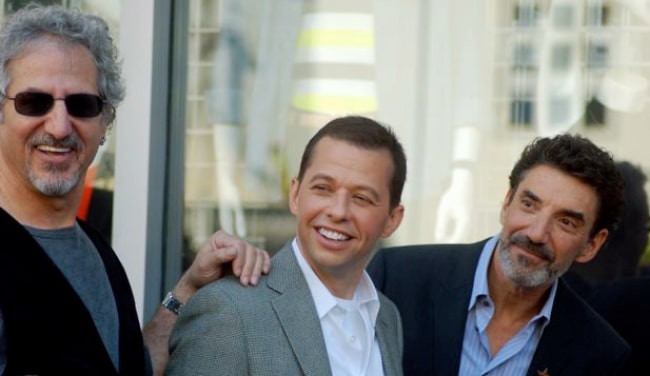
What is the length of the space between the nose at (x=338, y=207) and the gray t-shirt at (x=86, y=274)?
1.76ft

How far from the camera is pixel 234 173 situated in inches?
231

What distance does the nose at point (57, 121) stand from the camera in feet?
9.16

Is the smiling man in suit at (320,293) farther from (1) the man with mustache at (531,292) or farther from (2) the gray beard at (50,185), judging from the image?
(1) the man with mustache at (531,292)

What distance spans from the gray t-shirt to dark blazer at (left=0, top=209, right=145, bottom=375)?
59 millimetres

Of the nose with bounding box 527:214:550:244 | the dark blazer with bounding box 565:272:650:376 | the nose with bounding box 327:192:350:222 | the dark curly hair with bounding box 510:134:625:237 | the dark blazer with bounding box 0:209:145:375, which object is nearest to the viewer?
the dark blazer with bounding box 0:209:145:375

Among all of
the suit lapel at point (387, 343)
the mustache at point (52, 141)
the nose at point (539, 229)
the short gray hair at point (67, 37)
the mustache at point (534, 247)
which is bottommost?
the suit lapel at point (387, 343)

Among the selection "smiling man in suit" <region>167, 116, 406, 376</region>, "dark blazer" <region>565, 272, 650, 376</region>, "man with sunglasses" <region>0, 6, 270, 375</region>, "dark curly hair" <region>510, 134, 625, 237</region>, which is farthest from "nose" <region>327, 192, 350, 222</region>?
"dark blazer" <region>565, 272, 650, 376</region>

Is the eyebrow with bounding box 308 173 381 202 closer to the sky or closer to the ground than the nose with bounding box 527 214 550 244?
closer to the sky

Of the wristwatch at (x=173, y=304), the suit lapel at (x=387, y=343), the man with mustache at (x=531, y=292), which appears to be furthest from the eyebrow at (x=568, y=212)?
the wristwatch at (x=173, y=304)

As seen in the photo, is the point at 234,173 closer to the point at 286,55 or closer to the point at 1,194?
the point at 286,55

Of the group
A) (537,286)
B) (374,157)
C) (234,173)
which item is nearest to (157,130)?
(234,173)

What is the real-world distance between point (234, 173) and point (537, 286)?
2.19 meters

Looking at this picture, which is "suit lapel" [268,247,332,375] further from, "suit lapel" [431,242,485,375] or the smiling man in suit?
"suit lapel" [431,242,485,375]

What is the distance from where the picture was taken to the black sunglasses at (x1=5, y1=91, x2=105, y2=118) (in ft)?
9.14
